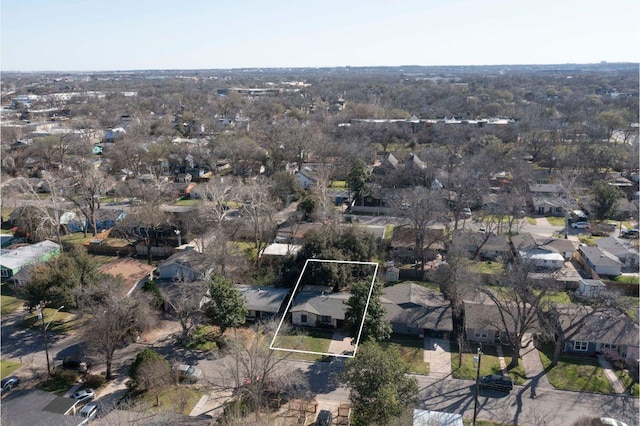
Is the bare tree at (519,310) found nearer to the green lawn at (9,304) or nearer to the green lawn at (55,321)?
the green lawn at (55,321)

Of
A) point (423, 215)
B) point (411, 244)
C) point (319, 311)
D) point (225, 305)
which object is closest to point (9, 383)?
point (225, 305)

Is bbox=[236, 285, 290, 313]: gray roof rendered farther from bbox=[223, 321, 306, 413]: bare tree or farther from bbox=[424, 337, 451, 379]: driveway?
bbox=[424, 337, 451, 379]: driveway

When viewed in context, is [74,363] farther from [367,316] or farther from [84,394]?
[367,316]

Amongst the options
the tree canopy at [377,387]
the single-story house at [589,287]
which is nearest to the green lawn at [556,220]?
the single-story house at [589,287]

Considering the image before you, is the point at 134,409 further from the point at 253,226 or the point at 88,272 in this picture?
the point at 253,226

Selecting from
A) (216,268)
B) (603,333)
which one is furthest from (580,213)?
(216,268)

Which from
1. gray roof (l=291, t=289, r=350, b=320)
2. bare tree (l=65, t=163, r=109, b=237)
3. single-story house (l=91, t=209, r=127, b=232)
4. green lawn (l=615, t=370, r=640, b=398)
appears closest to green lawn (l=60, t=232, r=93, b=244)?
bare tree (l=65, t=163, r=109, b=237)
